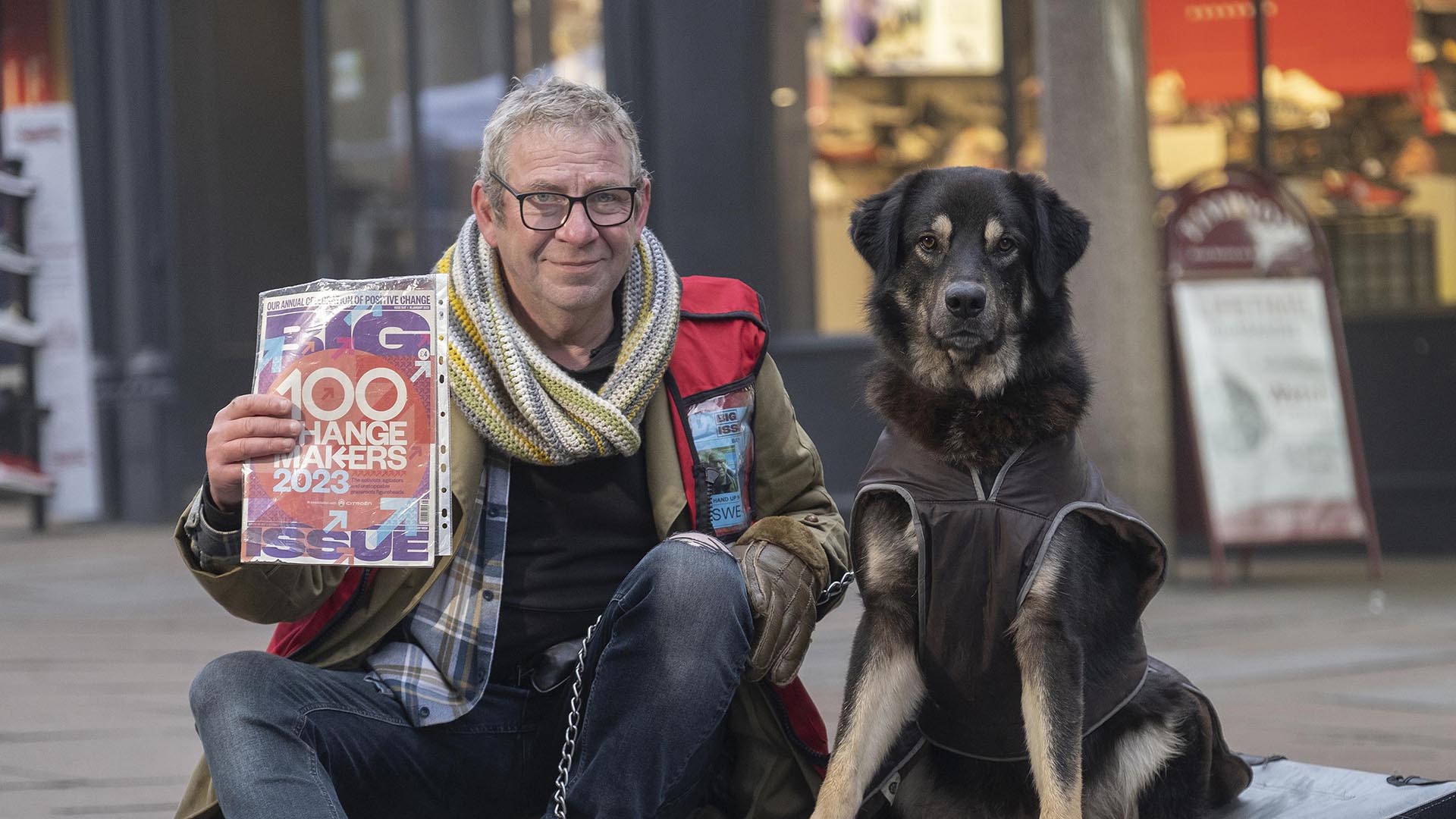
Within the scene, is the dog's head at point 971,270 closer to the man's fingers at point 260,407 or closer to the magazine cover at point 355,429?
the magazine cover at point 355,429

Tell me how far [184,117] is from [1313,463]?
24.5 feet

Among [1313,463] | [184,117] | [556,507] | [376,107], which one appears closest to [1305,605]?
[1313,463]

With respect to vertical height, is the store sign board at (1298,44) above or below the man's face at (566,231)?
above

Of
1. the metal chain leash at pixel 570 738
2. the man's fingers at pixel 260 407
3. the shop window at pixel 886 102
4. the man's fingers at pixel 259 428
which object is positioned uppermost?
the shop window at pixel 886 102

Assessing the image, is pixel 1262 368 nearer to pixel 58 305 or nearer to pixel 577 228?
pixel 577 228

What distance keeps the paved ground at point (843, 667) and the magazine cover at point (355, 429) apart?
1.60 meters

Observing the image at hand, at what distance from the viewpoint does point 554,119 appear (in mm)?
3000

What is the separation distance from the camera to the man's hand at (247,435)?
2633mm

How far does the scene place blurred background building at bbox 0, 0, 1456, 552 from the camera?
713 centimetres

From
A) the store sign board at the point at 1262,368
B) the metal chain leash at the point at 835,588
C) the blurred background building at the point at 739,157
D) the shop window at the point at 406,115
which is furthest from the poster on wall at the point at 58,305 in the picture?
the metal chain leash at the point at 835,588

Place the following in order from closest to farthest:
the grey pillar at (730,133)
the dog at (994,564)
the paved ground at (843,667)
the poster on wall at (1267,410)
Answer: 1. the dog at (994,564)
2. the paved ground at (843,667)
3. the poster on wall at (1267,410)
4. the grey pillar at (730,133)

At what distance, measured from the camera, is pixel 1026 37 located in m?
8.30

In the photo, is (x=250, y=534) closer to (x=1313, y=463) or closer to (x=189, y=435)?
(x=1313, y=463)

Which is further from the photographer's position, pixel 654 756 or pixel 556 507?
pixel 556 507
